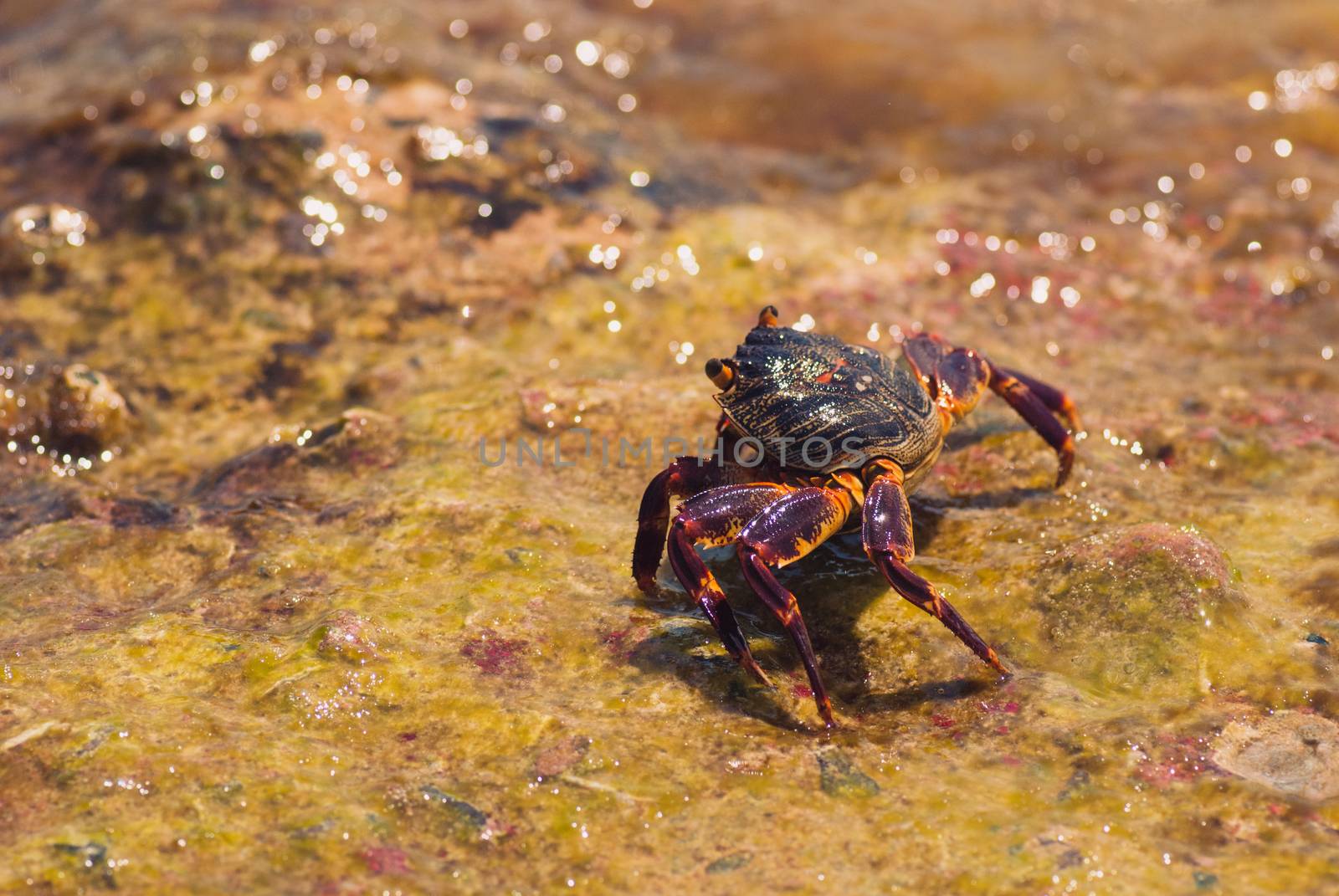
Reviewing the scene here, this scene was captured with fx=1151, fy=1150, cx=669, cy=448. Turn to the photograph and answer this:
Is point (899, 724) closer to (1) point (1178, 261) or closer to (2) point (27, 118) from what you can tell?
(1) point (1178, 261)

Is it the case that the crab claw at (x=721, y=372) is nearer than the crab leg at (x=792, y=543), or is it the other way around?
the crab leg at (x=792, y=543)

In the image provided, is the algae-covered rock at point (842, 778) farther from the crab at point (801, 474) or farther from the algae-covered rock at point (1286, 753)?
the algae-covered rock at point (1286, 753)

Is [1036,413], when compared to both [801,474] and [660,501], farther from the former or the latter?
[660,501]

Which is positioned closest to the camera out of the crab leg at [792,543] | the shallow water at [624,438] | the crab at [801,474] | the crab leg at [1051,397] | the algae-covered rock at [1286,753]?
the shallow water at [624,438]

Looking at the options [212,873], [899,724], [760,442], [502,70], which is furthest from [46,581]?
[502,70]

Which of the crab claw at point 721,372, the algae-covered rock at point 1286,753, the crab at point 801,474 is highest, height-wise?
the crab claw at point 721,372

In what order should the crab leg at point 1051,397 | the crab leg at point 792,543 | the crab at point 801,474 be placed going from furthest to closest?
the crab leg at point 1051,397 < the crab at point 801,474 < the crab leg at point 792,543

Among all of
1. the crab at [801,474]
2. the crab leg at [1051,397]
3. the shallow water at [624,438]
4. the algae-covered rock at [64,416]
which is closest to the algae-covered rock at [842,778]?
the shallow water at [624,438]
